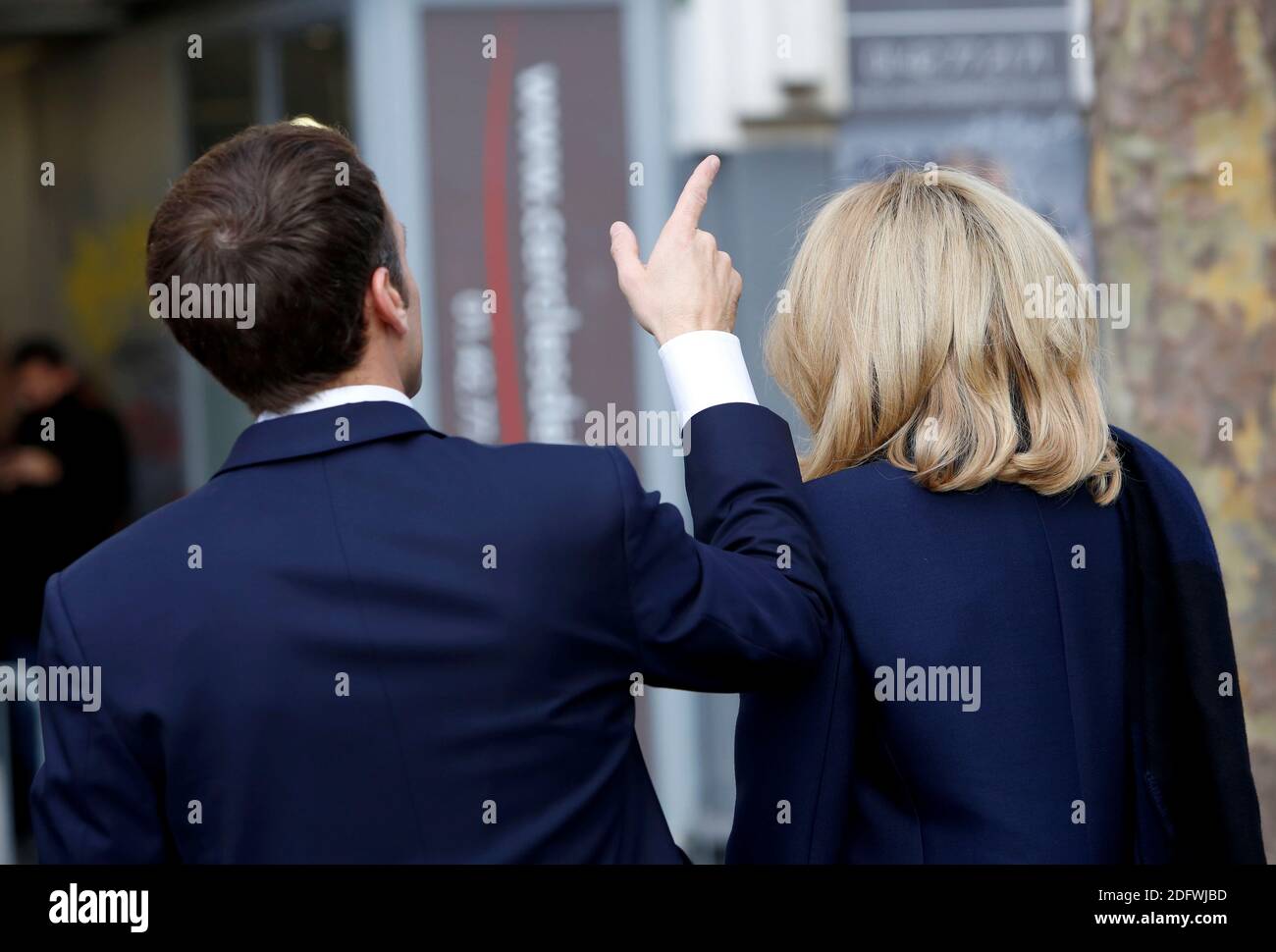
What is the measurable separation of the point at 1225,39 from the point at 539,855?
229 centimetres

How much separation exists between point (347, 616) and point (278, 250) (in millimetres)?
399

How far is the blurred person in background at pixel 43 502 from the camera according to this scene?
19.8 feet

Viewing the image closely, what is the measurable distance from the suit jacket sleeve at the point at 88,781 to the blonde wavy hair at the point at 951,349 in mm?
937

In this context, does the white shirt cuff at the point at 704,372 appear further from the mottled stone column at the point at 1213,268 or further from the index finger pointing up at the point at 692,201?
the mottled stone column at the point at 1213,268

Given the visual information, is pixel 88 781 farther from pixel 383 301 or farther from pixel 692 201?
pixel 692 201

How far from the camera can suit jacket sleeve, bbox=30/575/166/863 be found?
4.97 feet

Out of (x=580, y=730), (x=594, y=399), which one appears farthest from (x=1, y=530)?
(x=580, y=730)

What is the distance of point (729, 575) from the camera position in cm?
155

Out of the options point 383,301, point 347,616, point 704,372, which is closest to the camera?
point 347,616

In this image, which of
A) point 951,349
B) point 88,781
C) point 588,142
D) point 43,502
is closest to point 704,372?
point 951,349

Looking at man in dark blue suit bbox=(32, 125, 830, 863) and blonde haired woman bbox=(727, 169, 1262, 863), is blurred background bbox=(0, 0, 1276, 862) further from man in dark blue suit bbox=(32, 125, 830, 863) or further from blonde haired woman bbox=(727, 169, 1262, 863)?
man in dark blue suit bbox=(32, 125, 830, 863)

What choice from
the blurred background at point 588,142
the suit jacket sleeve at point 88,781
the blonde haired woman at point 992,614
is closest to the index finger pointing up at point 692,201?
the blonde haired woman at point 992,614

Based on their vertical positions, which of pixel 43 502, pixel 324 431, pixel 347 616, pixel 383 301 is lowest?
pixel 43 502

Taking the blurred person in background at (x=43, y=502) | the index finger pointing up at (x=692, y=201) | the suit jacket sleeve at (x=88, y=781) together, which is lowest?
the blurred person in background at (x=43, y=502)
